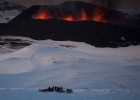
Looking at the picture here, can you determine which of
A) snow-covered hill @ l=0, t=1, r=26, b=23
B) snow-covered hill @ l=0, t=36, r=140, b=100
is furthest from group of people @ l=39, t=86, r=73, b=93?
snow-covered hill @ l=0, t=1, r=26, b=23

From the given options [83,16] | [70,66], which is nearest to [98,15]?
[83,16]

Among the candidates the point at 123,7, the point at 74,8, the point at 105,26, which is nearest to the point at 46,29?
the point at 74,8

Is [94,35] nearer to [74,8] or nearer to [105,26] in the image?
[105,26]

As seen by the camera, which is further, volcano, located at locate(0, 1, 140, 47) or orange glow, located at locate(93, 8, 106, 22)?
orange glow, located at locate(93, 8, 106, 22)

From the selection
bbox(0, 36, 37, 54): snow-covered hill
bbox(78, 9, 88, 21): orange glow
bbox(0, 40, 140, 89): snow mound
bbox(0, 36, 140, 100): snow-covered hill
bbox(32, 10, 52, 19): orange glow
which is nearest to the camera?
bbox(0, 36, 140, 100): snow-covered hill

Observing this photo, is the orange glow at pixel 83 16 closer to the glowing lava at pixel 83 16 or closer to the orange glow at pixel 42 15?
the glowing lava at pixel 83 16

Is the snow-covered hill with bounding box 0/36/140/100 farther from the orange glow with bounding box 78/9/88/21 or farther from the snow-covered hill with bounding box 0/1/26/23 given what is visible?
the snow-covered hill with bounding box 0/1/26/23

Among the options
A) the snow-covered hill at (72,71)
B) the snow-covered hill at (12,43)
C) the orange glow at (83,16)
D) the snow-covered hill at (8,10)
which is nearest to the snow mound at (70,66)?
the snow-covered hill at (72,71)
